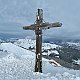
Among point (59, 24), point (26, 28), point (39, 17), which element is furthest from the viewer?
point (26, 28)

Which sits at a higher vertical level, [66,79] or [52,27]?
[52,27]

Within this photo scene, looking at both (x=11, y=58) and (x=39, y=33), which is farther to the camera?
(x=11, y=58)

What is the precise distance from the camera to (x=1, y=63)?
1703 cm

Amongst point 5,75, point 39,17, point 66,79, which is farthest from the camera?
point 39,17

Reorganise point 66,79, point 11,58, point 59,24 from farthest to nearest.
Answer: point 11,58 → point 59,24 → point 66,79

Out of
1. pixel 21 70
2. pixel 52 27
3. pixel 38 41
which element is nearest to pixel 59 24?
pixel 52 27

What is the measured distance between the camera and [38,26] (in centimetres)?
1527

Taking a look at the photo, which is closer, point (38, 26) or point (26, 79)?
point (26, 79)

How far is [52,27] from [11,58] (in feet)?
16.7

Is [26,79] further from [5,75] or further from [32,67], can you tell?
[32,67]

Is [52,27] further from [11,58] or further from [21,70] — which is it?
[11,58]

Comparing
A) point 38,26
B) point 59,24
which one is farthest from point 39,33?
point 59,24

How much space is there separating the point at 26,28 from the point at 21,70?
264 cm

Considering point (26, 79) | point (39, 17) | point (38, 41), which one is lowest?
point (26, 79)
